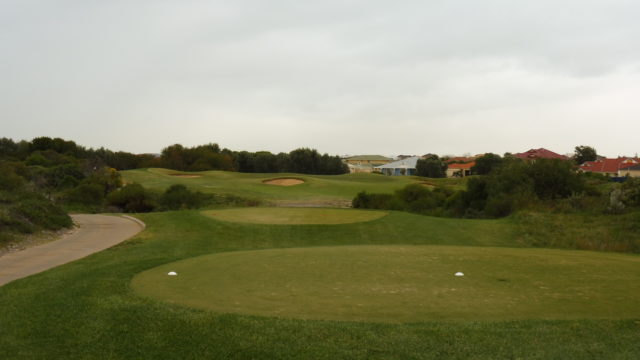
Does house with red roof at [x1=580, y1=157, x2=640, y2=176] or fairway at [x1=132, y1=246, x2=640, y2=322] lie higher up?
house with red roof at [x1=580, y1=157, x2=640, y2=176]

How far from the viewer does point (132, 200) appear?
35.4 metres

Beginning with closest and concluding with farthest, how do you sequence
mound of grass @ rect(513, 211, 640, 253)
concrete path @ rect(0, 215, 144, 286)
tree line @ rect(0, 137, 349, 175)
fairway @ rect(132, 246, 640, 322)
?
fairway @ rect(132, 246, 640, 322)
concrete path @ rect(0, 215, 144, 286)
mound of grass @ rect(513, 211, 640, 253)
tree line @ rect(0, 137, 349, 175)

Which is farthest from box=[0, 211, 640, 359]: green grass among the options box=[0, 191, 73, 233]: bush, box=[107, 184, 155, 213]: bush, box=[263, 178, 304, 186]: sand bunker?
box=[263, 178, 304, 186]: sand bunker

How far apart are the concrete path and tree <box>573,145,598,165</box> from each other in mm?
104626

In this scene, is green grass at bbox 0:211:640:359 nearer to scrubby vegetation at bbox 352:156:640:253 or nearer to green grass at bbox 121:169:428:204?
scrubby vegetation at bbox 352:156:640:253

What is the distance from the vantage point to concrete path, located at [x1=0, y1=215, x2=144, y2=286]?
12336 millimetres

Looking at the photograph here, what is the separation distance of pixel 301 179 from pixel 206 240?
3372cm

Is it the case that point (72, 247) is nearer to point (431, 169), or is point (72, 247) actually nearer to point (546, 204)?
point (546, 204)

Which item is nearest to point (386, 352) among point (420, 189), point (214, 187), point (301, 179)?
point (420, 189)

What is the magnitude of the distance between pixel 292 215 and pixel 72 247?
878cm

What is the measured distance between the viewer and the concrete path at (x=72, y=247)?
1234 centimetres

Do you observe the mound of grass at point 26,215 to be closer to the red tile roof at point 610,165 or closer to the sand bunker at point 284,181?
the sand bunker at point 284,181

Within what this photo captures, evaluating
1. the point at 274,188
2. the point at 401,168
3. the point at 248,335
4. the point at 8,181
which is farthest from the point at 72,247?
the point at 401,168

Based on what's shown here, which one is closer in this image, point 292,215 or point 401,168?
point 292,215
